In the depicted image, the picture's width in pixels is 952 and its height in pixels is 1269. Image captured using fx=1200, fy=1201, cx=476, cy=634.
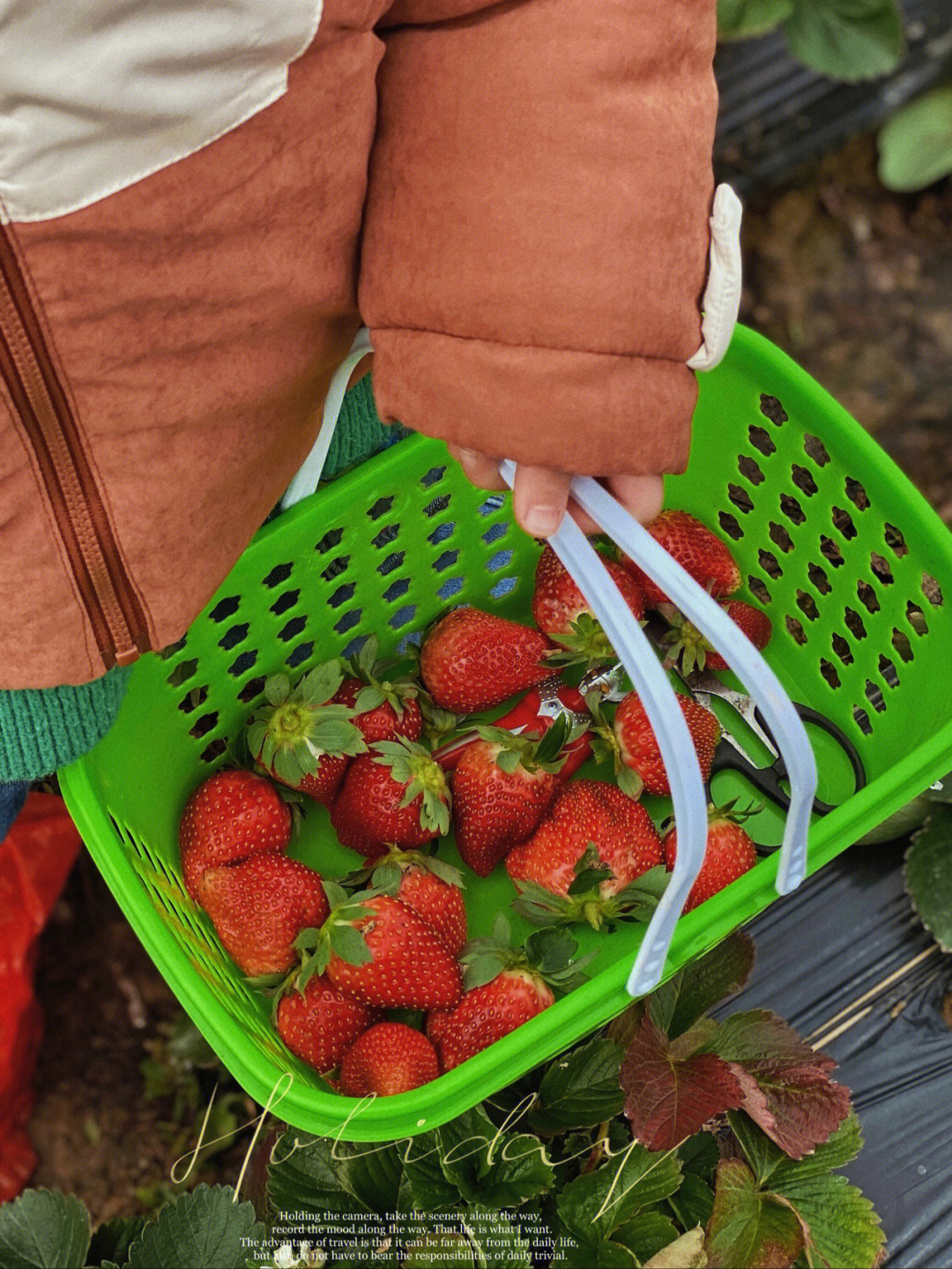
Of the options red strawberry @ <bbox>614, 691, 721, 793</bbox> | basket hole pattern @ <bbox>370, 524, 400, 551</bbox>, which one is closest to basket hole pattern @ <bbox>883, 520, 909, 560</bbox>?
red strawberry @ <bbox>614, 691, 721, 793</bbox>

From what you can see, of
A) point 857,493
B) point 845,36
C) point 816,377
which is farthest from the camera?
point 816,377

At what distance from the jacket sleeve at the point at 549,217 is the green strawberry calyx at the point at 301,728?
35cm

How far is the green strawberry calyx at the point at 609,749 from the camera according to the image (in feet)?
3.38

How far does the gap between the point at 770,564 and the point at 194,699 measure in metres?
0.55

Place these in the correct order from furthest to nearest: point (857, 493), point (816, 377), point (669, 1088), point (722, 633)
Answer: point (816, 377) → point (857, 493) → point (669, 1088) → point (722, 633)

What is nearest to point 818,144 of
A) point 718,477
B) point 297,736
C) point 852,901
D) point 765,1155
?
point 718,477

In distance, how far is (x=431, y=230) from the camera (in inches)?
27.4

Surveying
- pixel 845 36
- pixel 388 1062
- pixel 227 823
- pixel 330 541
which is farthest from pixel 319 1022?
pixel 845 36

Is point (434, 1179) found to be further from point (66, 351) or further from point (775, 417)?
point (775, 417)

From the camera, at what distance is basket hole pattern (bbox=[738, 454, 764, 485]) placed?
1.13m

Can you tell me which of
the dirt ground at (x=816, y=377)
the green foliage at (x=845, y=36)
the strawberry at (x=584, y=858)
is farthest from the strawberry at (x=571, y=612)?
the green foliage at (x=845, y=36)

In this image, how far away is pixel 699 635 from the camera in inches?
41.9

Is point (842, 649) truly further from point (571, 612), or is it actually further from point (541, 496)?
point (541, 496)

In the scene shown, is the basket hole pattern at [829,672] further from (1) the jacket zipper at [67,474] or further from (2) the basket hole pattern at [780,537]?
(1) the jacket zipper at [67,474]
